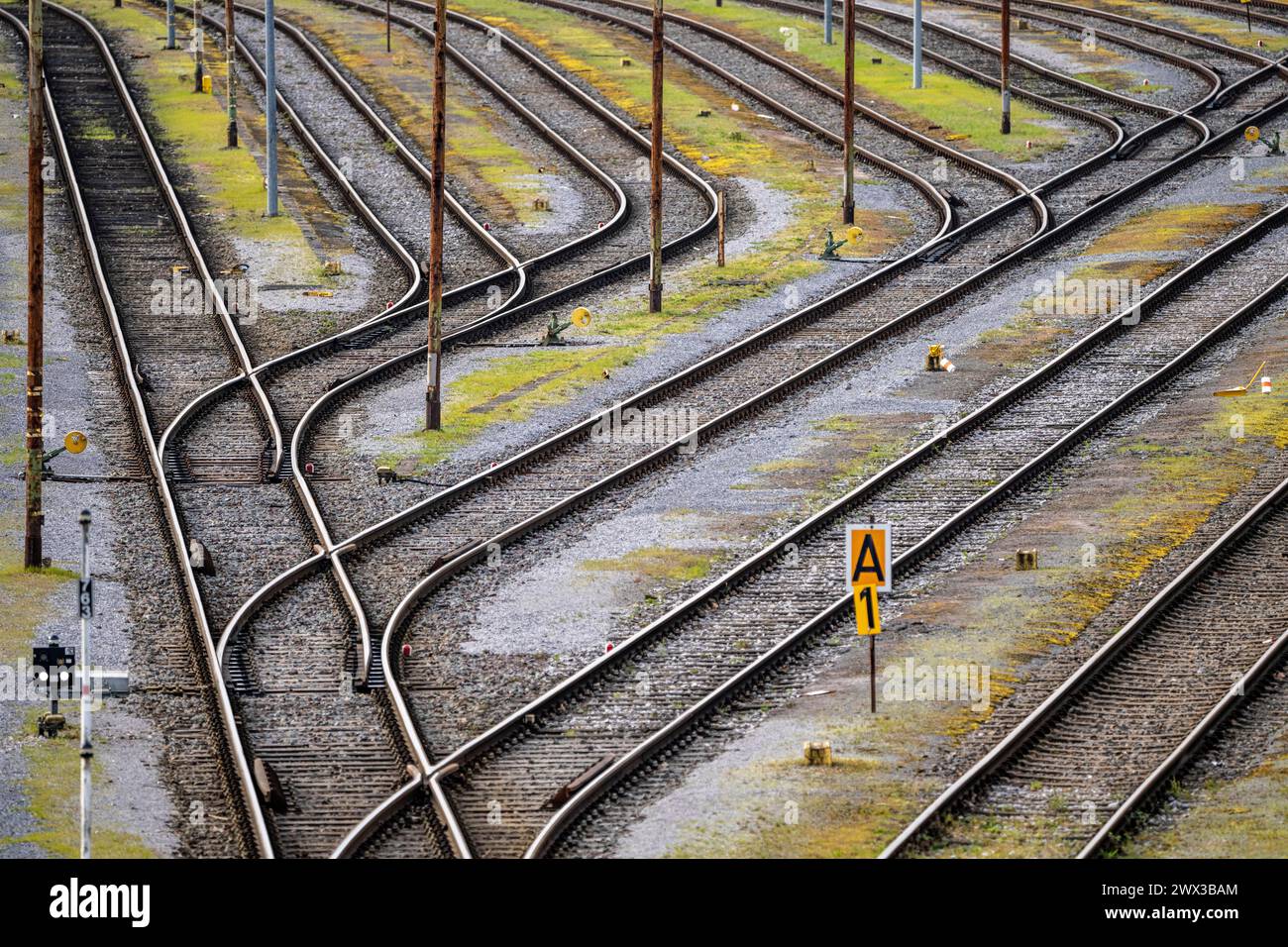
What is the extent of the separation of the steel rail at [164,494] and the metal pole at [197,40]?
19.8 feet

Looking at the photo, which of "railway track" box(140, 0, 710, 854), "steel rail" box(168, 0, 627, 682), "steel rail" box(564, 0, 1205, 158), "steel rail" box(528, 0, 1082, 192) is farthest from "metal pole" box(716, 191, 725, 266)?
"railway track" box(140, 0, 710, 854)

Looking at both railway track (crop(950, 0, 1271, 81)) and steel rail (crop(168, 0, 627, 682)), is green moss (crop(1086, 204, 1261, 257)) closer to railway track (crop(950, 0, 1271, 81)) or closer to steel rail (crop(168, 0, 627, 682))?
steel rail (crop(168, 0, 627, 682))

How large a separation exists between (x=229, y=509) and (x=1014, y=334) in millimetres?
14650

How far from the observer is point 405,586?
2639 centimetres

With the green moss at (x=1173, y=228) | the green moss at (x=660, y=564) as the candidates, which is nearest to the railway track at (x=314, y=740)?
the green moss at (x=660, y=564)

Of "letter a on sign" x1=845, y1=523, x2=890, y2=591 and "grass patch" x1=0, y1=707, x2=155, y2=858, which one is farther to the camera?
"letter a on sign" x1=845, y1=523, x2=890, y2=591

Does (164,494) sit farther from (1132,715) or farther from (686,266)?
(686,266)

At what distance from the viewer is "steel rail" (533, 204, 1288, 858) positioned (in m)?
19.8

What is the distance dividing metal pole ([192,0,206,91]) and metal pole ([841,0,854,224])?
24.1 meters

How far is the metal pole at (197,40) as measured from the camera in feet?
208

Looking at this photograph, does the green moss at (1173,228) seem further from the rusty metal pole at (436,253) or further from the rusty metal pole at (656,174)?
the rusty metal pole at (436,253)

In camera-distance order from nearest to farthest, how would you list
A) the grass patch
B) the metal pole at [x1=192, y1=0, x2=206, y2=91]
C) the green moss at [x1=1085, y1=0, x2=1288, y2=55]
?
the grass patch → the metal pole at [x1=192, y1=0, x2=206, y2=91] → the green moss at [x1=1085, y1=0, x2=1288, y2=55]

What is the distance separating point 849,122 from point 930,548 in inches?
808
